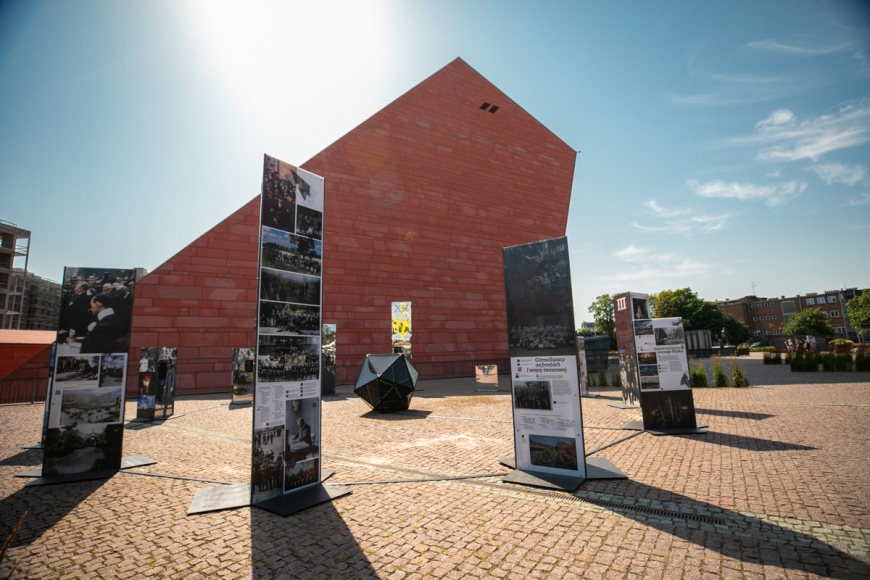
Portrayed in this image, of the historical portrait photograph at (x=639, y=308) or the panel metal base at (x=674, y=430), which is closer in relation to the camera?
the panel metal base at (x=674, y=430)

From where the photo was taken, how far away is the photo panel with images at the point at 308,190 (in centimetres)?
542

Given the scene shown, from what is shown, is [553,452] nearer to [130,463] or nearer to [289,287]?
[289,287]

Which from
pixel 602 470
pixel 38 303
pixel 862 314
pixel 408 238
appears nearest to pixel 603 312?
pixel 862 314

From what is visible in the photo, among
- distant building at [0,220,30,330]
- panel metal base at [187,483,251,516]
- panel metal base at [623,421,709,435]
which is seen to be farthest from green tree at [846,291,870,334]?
distant building at [0,220,30,330]

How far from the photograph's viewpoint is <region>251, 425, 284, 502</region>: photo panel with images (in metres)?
4.63

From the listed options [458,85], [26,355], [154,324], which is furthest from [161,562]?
[458,85]

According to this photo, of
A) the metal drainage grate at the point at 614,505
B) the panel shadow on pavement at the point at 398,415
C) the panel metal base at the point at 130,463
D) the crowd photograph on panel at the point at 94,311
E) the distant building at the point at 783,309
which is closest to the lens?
the metal drainage grate at the point at 614,505

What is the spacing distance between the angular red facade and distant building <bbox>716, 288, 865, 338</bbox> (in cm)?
6841

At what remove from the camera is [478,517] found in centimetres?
412

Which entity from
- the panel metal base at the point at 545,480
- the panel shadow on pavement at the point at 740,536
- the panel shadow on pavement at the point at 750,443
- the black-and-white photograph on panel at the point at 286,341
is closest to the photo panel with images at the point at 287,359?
the black-and-white photograph on panel at the point at 286,341

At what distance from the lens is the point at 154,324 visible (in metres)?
16.3

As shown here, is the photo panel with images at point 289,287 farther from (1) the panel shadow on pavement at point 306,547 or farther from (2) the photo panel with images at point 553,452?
(2) the photo panel with images at point 553,452

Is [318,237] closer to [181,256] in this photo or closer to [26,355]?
[181,256]

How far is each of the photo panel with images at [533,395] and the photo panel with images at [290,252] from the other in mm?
3068
